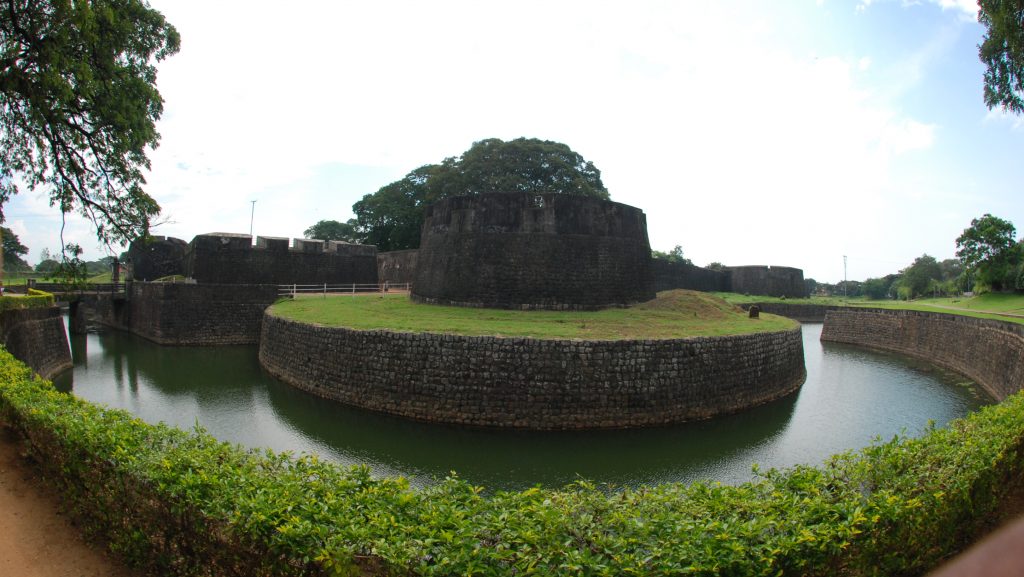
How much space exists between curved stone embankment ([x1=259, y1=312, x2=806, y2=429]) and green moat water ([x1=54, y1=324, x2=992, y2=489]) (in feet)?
0.94

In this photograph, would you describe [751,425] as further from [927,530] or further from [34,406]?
[34,406]

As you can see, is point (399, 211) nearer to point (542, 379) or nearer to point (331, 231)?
point (331, 231)

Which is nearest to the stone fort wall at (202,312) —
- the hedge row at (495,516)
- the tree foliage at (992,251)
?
the hedge row at (495,516)

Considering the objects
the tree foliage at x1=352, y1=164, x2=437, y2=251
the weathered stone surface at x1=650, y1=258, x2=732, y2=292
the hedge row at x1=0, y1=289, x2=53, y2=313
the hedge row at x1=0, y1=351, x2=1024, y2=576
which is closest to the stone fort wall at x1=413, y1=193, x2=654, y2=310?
the hedge row at x1=0, y1=289, x2=53, y2=313

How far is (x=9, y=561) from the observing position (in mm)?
3840

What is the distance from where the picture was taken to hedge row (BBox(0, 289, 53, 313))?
11.6 m

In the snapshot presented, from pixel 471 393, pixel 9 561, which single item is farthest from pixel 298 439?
pixel 9 561

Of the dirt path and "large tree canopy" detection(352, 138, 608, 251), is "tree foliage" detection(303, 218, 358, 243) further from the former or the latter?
the dirt path

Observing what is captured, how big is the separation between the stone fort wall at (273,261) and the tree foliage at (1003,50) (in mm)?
22439

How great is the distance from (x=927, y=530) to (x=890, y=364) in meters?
17.6

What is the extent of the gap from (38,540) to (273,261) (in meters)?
20.2

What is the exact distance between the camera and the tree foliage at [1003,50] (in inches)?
407

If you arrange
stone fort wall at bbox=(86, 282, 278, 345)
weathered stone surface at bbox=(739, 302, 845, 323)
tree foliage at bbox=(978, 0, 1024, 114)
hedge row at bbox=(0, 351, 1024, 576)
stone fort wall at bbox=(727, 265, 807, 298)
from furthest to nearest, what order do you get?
stone fort wall at bbox=(727, 265, 807, 298), weathered stone surface at bbox=(739, 302, 845, 323), stone fort wall at bbox=(86, 282, 278, 345), tree foliage at bbox=(978, 0, 1024, 114), hedge row at bbox=(0, 351, 1024, 576)

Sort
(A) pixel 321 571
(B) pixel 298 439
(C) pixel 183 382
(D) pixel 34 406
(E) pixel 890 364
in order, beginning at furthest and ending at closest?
(E) pixel 890 364 → (C) pixel 183 382 → (B) pixel 298 439 → (D) pixel 34 406 → (A) pixel 321 571
